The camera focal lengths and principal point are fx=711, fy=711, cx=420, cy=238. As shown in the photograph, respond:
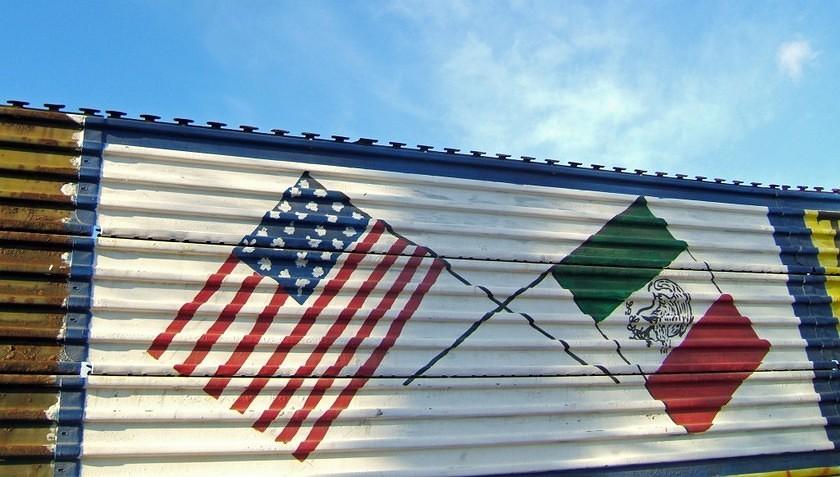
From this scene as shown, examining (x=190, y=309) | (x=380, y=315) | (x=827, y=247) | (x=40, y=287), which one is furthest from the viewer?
(x=827, y=247)

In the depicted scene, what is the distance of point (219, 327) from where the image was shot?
121 inches

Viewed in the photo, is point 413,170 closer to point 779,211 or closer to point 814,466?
point 779,211

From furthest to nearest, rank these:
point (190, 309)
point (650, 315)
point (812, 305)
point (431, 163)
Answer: point (812, 305) → point (650, 315) → point (431, 163) → point (190, 309)

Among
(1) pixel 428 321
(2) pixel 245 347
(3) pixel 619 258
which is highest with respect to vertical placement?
(3) pixel 619 258

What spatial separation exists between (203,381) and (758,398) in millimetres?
2873

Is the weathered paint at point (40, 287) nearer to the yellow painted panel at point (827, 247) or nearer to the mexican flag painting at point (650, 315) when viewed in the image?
the mexican flag painting at point (650, 315)

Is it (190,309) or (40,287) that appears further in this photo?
(190,309)

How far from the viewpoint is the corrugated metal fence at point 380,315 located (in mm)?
2922

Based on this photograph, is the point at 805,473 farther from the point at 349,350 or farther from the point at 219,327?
the point at 219,327

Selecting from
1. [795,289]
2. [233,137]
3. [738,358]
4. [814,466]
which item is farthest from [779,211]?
[233,137]

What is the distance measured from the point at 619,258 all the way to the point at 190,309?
87.2 inches

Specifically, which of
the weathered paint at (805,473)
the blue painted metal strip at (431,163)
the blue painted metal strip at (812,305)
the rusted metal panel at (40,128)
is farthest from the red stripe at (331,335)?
the blue painted metal strip at (812,305)

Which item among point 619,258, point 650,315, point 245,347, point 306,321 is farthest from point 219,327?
point 650,315

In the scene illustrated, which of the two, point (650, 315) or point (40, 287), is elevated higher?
point (40, 287)
